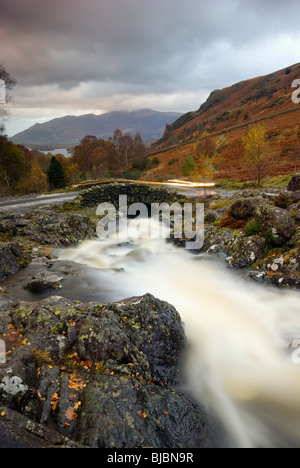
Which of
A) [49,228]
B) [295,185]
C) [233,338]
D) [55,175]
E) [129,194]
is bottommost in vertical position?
[233,338]

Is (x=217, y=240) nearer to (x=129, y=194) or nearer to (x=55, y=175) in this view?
(x=129, y=194)

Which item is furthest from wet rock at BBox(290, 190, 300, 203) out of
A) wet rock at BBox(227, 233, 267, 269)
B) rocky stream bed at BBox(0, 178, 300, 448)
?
rocky stream bed at BBox(0, 178, 300, 448)

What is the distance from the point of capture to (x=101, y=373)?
5438 mm

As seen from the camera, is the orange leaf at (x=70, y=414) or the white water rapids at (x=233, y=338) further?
the white water rapids at (x=233, y=338)

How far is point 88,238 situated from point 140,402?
15.8 m

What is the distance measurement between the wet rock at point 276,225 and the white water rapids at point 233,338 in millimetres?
2818

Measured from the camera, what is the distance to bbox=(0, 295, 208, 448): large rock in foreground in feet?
14.8

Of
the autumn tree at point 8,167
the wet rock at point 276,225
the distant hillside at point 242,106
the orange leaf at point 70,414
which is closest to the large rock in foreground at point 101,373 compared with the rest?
the orange leaf at point 70,414

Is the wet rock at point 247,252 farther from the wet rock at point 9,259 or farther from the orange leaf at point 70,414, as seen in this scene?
the wet rock at point 9,259

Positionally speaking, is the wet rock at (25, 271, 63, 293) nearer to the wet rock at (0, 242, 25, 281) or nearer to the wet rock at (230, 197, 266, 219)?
the wet rock at (0, 242, 25, 281)

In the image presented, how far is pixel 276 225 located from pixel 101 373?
35.4ft

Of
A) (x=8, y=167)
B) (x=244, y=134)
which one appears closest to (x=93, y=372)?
(x=8, y=167)

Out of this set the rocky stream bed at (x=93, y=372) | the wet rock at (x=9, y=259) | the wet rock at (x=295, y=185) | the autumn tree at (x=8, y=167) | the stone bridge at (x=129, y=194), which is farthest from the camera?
the autumn tree at (x=8, y=167)

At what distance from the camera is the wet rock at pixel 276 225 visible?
12.2m
